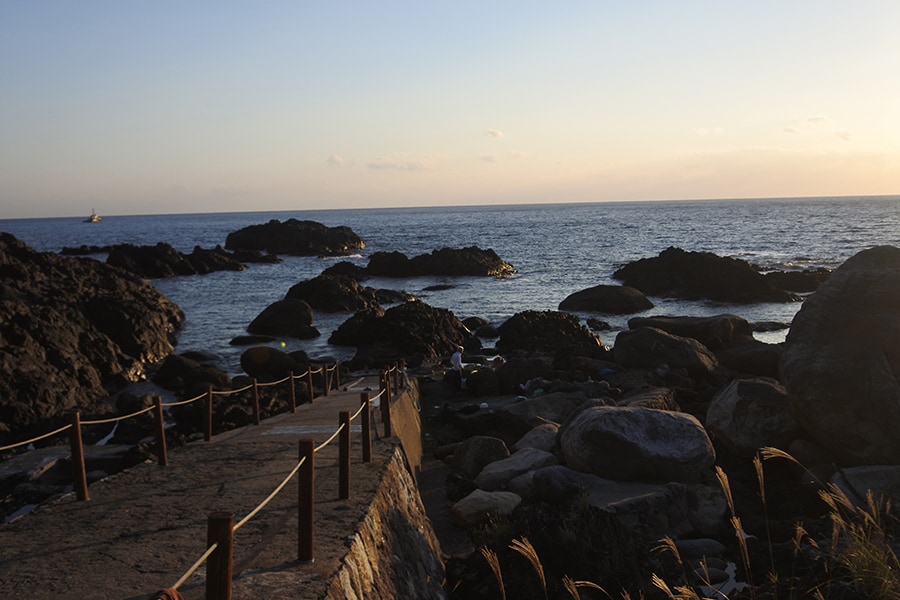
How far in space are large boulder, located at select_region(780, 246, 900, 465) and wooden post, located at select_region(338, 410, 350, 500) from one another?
26.2 feet

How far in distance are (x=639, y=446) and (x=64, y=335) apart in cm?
2018

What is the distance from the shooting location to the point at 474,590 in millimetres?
7586

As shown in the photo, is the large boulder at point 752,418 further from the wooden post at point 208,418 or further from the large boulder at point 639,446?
the wooden post at point 208,418

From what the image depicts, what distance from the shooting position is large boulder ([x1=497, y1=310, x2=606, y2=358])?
27.8 meters

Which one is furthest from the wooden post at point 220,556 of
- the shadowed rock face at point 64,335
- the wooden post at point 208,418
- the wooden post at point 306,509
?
the shadowed rock face at point 64,335

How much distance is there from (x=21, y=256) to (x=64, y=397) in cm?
2094

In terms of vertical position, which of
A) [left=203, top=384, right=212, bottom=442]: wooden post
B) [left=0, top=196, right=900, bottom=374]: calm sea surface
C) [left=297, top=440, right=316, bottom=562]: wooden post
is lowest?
[left=0, top=196, right=900, bottom=374]: calm sea surface

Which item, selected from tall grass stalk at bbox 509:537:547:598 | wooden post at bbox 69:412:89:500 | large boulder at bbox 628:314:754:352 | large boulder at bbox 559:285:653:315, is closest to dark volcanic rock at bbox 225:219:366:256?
large boulder at bbox 559:285:653:315

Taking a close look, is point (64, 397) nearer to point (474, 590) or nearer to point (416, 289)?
point (474, 590)

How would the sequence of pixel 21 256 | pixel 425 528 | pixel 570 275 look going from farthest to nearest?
pixel 570 275, pixel 21 256, pixel 425 528

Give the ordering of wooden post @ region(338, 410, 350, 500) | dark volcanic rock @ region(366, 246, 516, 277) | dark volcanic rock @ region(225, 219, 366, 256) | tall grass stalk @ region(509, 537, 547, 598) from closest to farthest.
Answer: tall grass stalk @ region(509, 537, 547, 598) → wooden post @ region(338, 410, 350, 500) → dark volcanic rock @ region(366, 246, 516, 277) → dark volcanic rock @ region(225, 219, 366, 256)

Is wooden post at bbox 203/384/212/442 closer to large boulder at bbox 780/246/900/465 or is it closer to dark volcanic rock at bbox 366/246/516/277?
large boulder at bbox 780/246/900/465

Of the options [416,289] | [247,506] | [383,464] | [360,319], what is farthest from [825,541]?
[416,289]

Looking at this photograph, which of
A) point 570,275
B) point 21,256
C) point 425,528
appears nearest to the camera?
point 425,528
